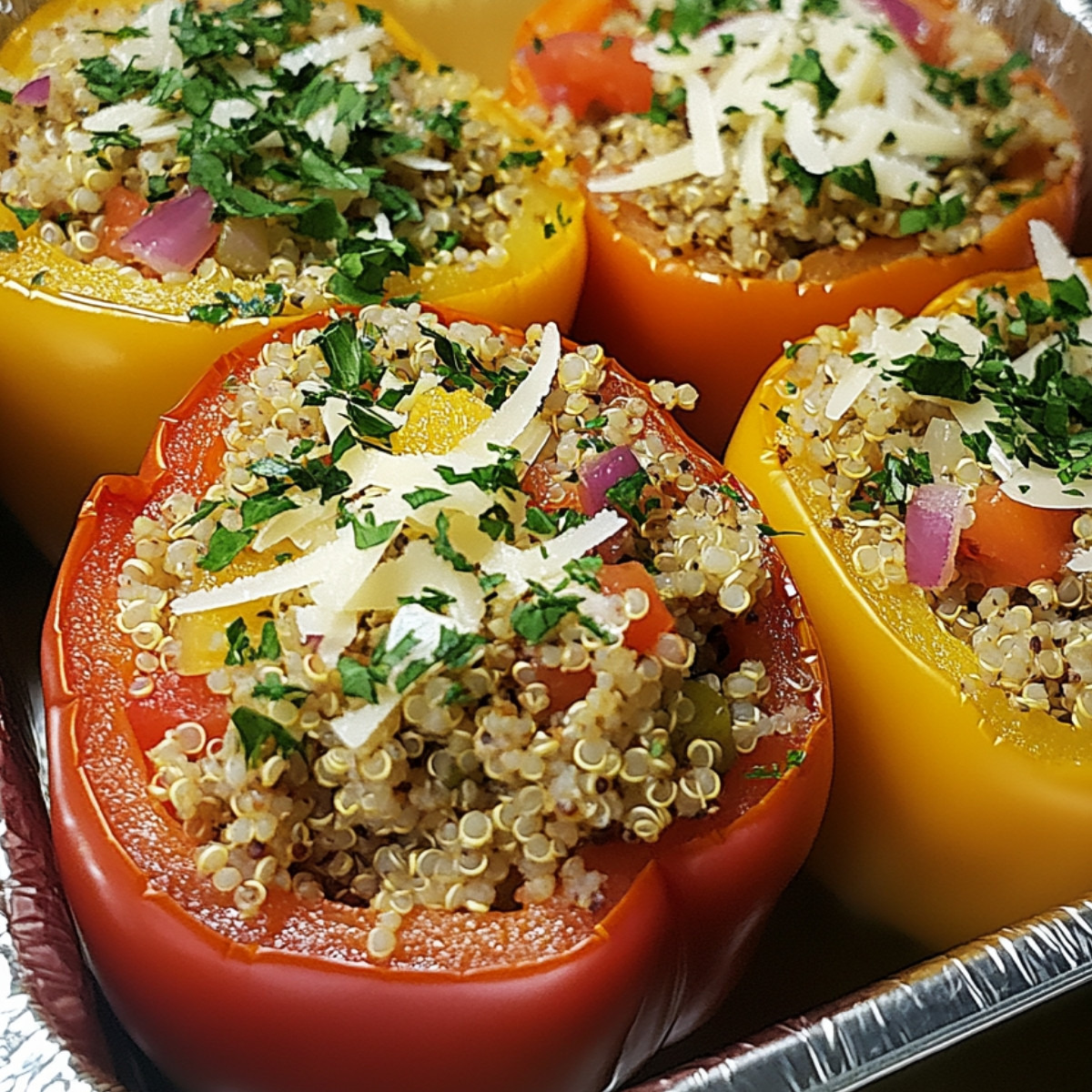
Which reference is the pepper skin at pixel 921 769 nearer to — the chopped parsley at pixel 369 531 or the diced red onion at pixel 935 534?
the diced red onion at pixel 935 534

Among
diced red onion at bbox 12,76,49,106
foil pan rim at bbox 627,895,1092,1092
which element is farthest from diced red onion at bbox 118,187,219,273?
foil pan rim at bbox 627,895,1092,1092

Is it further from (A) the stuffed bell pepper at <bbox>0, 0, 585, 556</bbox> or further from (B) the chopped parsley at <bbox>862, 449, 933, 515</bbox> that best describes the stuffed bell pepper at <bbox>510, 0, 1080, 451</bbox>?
(B) the chopped parsley at <bbox>862, 449, 933, 515</bbox>

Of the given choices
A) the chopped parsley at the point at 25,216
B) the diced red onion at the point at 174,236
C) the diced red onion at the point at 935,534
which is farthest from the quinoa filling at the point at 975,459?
the chopped parsley at the point at 25,216

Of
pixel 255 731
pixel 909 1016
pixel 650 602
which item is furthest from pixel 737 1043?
pixel 255 731

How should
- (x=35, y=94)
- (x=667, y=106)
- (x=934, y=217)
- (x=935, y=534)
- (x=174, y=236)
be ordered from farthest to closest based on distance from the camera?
(x=667, y=106) → (x=934, y=217) → (x=35, y=94) → (x=174, y=236) → (x=935, y=534)

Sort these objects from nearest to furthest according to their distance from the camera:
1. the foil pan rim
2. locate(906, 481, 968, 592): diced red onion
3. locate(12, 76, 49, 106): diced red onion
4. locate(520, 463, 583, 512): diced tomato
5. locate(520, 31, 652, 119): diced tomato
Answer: the foil pan rim, locate(520, 463, 583, 512): diced tomato, locate(906, 481, 968, 592): diced red onion, locate(12, 76, 49, 106): diced red onion, locate(520, 31, 652, 119): diced tomato

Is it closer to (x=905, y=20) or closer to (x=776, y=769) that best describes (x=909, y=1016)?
(x=776, y=769)

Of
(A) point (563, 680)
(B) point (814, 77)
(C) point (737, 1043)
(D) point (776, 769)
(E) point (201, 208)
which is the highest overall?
(B) point (814, 77)
